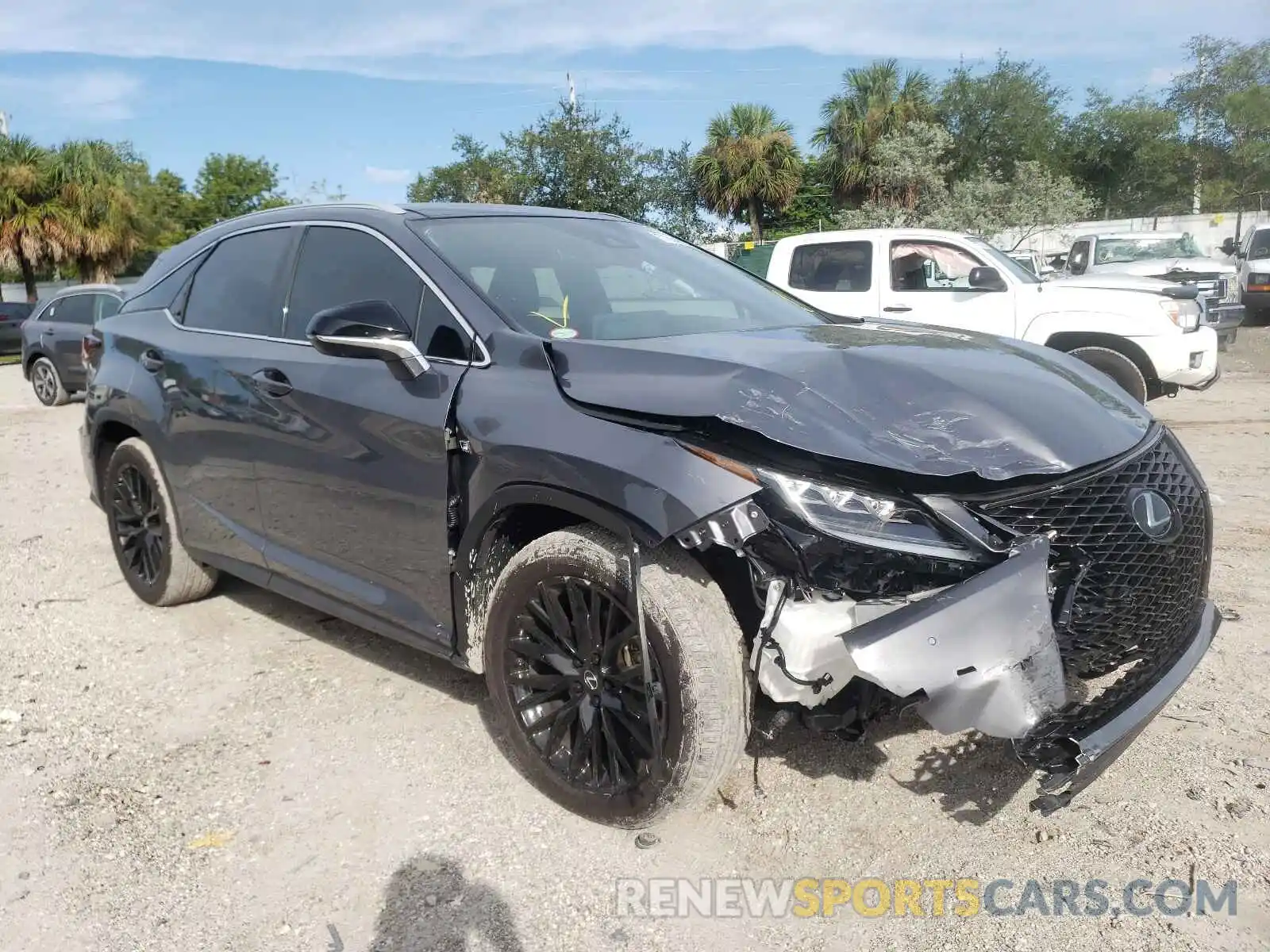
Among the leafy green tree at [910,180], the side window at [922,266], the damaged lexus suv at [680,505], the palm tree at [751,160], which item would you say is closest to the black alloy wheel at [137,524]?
the damaged lexus suv at [680,505]

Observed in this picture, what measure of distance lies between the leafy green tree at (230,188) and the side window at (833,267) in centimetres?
4686

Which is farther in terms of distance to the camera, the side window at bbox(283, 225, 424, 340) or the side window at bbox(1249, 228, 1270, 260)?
the side window at bbox(1249, 228, 1270, 260)

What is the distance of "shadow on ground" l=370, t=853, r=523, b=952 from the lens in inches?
97.7

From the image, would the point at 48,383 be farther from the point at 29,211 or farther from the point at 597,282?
the point at 29,211

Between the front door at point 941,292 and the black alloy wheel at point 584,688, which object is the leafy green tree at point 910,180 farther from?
the black alloy wheel at point 584,688

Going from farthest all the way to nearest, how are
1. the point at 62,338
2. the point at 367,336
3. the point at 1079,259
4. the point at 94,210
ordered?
the point at 94,210
the point at 1079,259
the point at 62,338
the point at 367,336

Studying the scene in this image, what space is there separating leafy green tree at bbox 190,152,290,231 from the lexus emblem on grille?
53.7 meters

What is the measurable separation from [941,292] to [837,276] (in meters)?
0.98

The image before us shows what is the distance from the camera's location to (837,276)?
965cm

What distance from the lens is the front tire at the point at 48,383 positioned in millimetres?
13891

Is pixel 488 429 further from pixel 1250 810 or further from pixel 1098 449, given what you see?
pixel 1250 810

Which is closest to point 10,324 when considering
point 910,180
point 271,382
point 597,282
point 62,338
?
point 62,338

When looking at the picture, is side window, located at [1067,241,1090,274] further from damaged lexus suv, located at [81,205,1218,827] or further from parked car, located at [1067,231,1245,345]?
damaged lexus suv, located at [81,205,1218,827]

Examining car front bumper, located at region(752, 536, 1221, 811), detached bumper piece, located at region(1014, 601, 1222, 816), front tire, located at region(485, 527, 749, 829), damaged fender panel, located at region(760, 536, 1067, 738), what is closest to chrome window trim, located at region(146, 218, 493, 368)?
front tire, located at region(485, 527, 749, 829)
